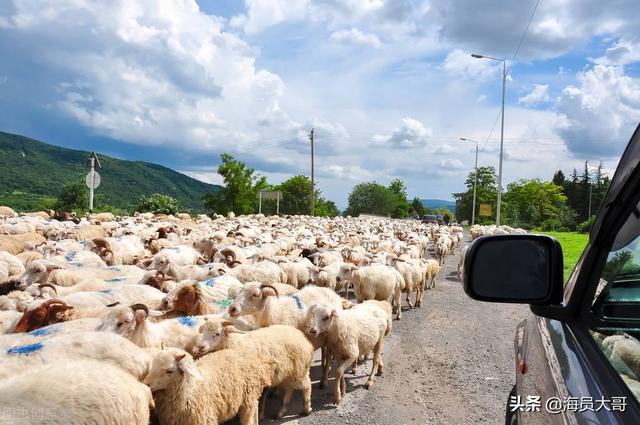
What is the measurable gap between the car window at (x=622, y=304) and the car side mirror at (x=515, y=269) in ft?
0.49

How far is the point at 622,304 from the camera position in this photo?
5.01ft

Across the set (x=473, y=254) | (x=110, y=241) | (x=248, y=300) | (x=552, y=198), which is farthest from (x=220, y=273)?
(x=552, y=198)

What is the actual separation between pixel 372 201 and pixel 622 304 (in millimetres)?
104082

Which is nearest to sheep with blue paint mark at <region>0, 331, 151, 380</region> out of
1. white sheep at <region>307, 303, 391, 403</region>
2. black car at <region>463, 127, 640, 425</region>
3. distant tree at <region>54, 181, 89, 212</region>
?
white sheep at <region>307, 303, 391, 403</region>

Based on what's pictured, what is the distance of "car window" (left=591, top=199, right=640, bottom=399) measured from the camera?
128 cm

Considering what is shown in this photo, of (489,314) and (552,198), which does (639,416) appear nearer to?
(489,314)

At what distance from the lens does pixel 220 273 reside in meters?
8.59

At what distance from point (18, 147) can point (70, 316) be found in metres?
182

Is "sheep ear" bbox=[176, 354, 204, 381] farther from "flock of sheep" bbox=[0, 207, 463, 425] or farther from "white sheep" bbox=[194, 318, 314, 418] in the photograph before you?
"white sheep" bbox=[194, 318, 314, 418]

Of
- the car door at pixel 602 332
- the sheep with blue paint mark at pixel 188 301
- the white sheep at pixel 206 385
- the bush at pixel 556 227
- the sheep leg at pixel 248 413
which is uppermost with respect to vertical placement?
the bush at pixel 556 227

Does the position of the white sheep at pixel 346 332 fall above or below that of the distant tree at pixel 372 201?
below

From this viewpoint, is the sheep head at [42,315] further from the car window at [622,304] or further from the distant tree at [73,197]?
the distant tree at [73,197]

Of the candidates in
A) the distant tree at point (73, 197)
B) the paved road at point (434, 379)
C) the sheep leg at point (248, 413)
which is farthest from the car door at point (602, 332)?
the distant tree at point (73, 197)

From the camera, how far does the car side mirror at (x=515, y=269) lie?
5.12ft
